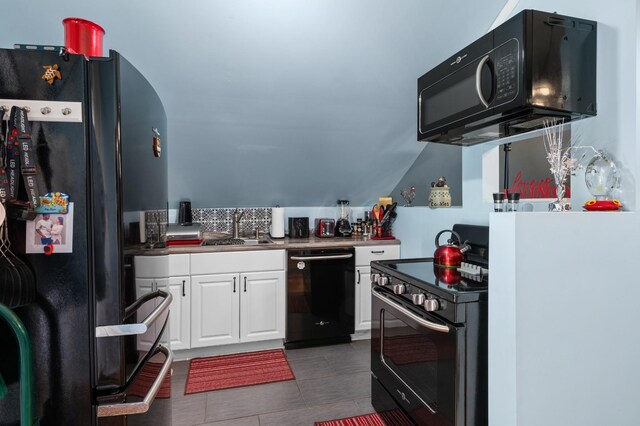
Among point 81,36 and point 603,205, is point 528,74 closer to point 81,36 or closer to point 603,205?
point 603,205

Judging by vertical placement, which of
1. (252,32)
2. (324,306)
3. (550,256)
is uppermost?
(252,32)

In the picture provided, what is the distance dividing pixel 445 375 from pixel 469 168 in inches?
54.7

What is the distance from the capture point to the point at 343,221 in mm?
3547

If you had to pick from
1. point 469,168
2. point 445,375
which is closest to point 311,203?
point 469,168

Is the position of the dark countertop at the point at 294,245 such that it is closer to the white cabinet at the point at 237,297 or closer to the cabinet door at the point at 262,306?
the white cabinet at the point at 237,297

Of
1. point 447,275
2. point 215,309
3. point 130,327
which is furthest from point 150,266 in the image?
point 215,309

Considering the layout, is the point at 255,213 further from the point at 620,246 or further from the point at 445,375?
the point at 620,246

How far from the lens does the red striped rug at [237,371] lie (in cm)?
243

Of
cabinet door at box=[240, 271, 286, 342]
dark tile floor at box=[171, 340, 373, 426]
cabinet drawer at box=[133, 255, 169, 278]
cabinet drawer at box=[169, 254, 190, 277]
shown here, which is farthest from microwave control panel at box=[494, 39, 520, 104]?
cabinet drawer at box=[169, 254, 190, 277]

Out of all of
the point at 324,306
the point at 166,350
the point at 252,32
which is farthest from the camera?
the point at 324,306

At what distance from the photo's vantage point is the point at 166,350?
4.94 ft

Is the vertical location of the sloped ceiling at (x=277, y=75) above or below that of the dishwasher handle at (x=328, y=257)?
above

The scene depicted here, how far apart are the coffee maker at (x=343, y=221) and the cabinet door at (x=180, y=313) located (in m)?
1.51

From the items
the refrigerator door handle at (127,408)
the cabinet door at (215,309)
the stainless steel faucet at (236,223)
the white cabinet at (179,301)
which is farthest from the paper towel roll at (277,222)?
the refrigerator door handle at (127,408)
